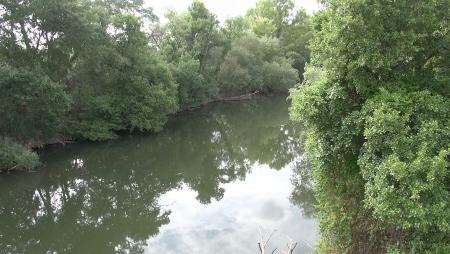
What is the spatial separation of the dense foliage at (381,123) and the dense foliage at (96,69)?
1812 cm

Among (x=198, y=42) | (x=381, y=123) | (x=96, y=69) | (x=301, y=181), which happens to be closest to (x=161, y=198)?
(x=301, y=181)

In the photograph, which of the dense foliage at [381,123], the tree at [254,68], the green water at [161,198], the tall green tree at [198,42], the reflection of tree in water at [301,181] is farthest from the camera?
the tree at [254,68]

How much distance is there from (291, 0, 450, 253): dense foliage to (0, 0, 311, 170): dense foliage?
59.5 feet

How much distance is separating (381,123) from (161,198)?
15.7 m

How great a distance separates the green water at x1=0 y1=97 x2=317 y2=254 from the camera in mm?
18250

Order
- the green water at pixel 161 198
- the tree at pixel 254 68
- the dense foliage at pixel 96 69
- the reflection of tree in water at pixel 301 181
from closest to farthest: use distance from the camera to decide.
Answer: the green water at pixel 161 198 < the reflection of tree in water at pixel 301 181 < the dense foliage at pixel 96 69 < the tree at pixel 254 68

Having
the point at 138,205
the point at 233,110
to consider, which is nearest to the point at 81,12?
the point at 138,205

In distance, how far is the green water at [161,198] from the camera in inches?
719

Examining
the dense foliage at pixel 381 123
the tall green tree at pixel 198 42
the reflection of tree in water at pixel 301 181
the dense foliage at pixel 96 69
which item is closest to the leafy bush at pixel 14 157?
the dense foliage at pixel 96 69

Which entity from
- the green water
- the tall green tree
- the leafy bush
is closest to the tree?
the tall green tree

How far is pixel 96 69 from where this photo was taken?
3706 centimetres

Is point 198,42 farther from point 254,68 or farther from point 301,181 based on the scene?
point 301,181

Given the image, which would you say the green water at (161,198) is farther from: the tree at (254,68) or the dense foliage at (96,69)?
the tree at (254,68)

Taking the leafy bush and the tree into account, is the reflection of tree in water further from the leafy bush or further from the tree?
the tree
